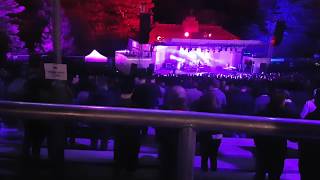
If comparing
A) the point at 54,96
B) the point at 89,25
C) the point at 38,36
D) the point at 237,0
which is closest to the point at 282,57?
the point at 237,0

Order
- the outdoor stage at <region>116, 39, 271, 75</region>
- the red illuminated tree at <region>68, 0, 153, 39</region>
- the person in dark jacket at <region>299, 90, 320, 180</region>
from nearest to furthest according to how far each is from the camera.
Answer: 1. the person in dark jacket at <region>299, 90, 320, 180</region>
2. the outdoor stage at <region>116, 39, 271, 75</region>
3. the red illuminated tree at <region>68, 0, 153, 39</region>

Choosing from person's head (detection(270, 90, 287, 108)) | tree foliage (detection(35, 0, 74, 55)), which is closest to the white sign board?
→ person's head (detection(270, 90, 287, 108))

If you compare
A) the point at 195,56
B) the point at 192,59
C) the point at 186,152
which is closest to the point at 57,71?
the point at 186,152

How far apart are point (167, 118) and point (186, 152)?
0.49 feet

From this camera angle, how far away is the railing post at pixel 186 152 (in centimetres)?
162

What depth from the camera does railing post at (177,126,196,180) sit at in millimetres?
1620

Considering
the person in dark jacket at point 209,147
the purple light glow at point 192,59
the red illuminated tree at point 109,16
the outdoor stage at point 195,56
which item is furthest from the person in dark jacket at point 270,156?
the red illuminated tree at point 109,16

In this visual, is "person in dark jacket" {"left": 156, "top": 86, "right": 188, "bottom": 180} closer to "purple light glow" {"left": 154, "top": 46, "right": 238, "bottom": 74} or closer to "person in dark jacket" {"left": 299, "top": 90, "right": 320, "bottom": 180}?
"person in dark jacket" {"left": 299, "top": 90, "right": 320, "bottom": 180}

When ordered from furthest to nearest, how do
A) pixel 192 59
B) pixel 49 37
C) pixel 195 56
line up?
pixel 49 37
pixel 195 56
pixel 192 59

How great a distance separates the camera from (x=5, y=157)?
2.18m

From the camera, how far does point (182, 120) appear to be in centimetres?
159

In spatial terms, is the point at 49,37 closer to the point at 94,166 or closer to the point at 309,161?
the point at 94,166

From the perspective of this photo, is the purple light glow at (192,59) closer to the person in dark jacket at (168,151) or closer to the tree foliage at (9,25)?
the tree foliage at (9,25)

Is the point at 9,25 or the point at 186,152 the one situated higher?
the point at 9,25
